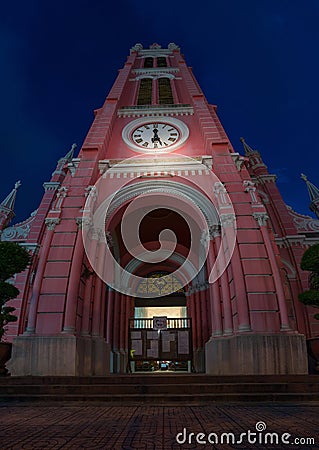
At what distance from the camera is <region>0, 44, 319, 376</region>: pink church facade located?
12258 mm

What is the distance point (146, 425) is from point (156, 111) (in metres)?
18.9

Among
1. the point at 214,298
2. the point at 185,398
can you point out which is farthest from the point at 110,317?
the point at 185,398

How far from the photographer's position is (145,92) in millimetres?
24609

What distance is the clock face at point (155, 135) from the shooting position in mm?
18672

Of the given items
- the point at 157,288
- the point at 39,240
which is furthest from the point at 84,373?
the point at 157,288

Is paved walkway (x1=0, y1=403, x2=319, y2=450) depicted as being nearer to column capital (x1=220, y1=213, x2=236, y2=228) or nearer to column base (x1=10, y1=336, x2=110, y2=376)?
column base (x1=10, y1=336, x2=110, y2=376)

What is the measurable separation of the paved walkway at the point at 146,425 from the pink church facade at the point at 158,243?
536cm

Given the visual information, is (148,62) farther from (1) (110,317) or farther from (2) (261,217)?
(1) (110,317)

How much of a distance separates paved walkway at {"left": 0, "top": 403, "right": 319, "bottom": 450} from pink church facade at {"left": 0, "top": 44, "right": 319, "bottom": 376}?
5.36m

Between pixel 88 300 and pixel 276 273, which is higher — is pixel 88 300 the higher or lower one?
the lower one

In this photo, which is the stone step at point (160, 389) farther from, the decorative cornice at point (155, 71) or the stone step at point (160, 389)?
the decorative cornice at point (155, 71)

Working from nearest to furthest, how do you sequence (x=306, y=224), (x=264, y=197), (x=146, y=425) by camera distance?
(x=146, y=425) < (x=306, y=224) < (x=264, y=197)

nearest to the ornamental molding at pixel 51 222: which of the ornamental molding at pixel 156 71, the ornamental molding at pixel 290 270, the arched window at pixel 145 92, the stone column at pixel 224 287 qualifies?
the stone column at pixel 224 287

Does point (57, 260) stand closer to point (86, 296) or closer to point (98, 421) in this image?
point (86, 296)
